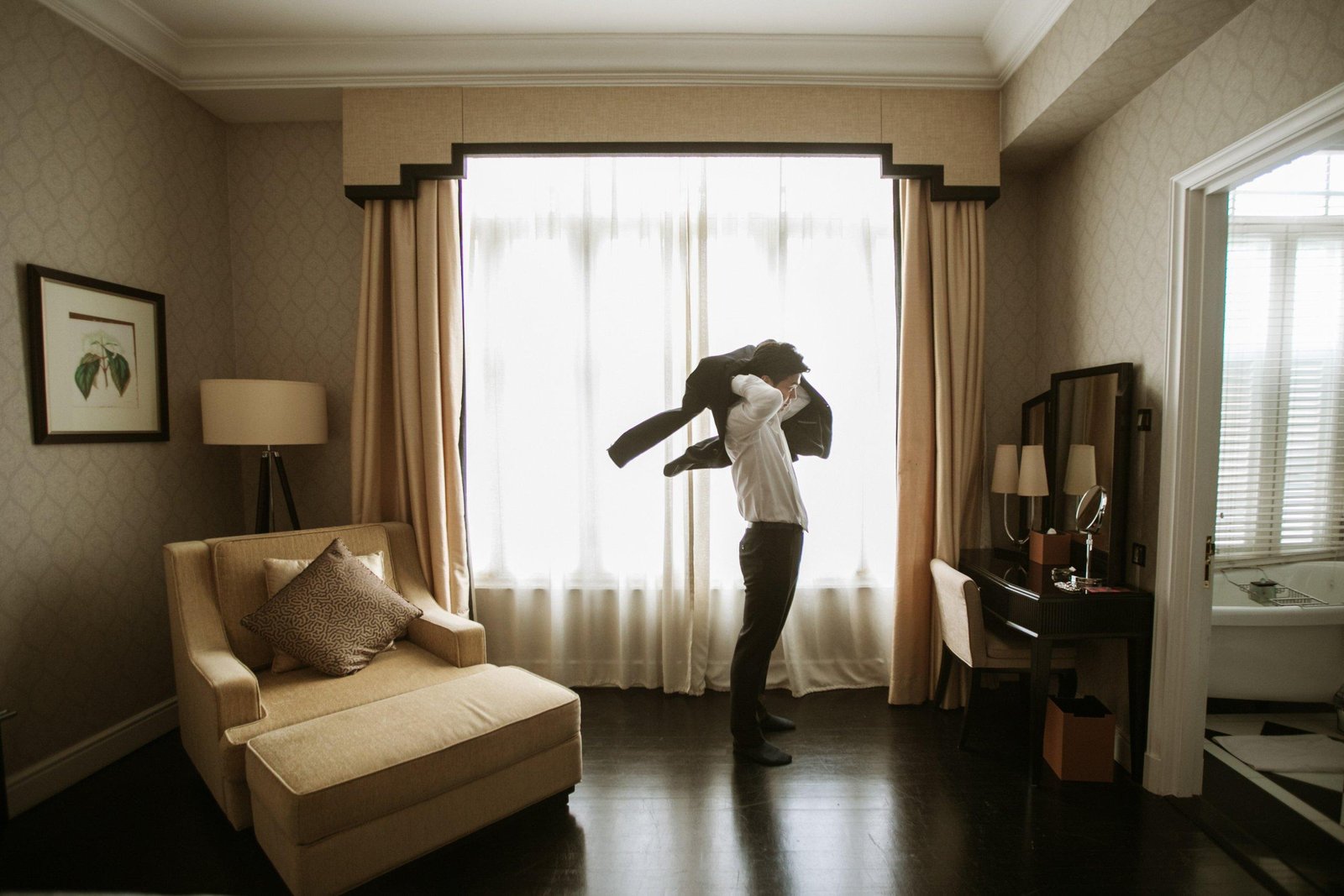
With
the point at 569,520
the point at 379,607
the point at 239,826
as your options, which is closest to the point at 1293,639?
the point at 569,520

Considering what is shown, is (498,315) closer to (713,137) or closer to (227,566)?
(713,137)

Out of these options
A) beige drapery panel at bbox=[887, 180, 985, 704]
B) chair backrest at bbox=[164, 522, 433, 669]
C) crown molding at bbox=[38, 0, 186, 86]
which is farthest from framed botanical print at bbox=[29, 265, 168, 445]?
beige drapery panel at bbox=[887, 180, 985, 704]

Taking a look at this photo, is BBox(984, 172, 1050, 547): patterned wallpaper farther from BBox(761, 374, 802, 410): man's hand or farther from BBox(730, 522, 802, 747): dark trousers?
BBox(730, 522, 802, 747): dark trousers

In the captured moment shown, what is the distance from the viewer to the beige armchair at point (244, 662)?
6.39 feet

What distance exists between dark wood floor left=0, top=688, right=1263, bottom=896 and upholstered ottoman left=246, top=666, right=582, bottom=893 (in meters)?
0.17

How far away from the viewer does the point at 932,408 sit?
3.01 m

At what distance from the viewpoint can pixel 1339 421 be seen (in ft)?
10.6

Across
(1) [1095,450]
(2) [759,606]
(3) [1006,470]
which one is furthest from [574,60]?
(1) [1095,450]

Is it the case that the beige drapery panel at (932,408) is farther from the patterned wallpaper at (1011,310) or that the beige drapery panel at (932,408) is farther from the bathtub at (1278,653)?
the bathtub at (1278,653)

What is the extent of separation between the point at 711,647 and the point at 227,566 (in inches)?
86.4

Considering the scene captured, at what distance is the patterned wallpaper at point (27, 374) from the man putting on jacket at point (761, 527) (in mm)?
2601

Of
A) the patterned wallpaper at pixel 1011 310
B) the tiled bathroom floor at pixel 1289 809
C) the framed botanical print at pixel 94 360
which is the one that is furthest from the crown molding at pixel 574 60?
the tiled bathroom floor at pixel 1289 809

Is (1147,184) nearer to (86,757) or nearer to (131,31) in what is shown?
(131,31)

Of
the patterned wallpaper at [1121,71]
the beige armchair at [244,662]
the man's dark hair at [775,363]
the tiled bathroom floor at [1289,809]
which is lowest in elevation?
the tiled bathroom floor at [1289,809]
